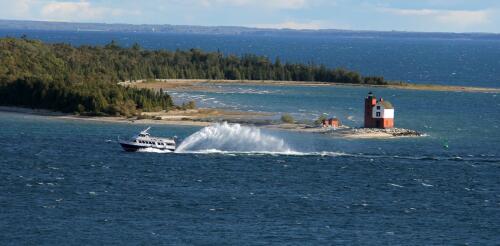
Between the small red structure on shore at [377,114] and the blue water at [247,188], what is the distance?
4112 millimetres

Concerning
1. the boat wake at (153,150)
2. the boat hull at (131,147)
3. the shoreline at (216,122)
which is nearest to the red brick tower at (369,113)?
the shoreline at (216,122)

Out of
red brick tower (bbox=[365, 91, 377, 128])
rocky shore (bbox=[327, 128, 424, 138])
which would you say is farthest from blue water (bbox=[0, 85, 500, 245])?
red brick tower (bbox=[365, 91, 377, 128])

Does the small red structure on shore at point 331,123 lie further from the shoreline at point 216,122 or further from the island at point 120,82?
the island at point 120,82

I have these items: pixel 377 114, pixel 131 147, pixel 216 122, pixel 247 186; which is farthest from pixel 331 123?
pixel 247 186

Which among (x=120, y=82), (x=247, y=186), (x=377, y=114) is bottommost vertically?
(x=247, y=186)

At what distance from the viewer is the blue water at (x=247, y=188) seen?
6812cm

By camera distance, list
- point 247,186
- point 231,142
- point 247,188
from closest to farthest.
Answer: point 247,188 < point 247,186 < point 231,142

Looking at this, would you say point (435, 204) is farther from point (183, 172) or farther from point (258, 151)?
point (258, 151)

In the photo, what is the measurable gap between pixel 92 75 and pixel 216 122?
4128 cm

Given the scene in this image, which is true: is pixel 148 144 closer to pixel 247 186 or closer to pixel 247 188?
pixel 247 186

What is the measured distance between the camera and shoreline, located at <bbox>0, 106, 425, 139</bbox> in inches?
4641

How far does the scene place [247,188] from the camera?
83000 millimetres

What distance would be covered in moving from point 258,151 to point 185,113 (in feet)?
105

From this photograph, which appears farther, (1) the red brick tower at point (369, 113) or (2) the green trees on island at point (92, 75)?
→ (2) the green trees on island at point (92, 75)
